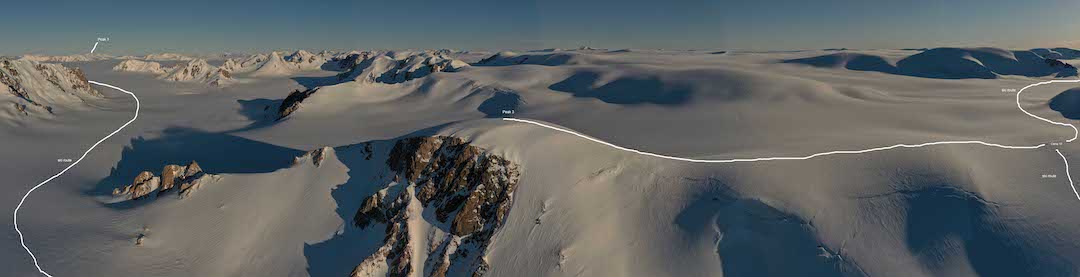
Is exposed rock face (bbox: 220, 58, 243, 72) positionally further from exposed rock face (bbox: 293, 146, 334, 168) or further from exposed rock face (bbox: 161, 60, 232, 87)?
exposed rock face (bbox: 293, 146, 334, 168)

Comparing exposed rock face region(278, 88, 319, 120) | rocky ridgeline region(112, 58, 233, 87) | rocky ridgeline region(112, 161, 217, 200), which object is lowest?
rocky ridgeline region(112, 161, 217, 200)

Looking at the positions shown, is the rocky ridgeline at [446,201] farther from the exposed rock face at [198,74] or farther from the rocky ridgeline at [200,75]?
the exposed rock face at [198,74]

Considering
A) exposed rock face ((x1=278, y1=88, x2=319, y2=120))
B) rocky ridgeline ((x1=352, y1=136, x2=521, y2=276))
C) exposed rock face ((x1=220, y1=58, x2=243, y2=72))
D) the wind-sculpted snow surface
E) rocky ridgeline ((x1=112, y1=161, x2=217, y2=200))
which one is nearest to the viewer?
rocky ridgeline ((x1=352, y1=136, x2=521, y2=276))

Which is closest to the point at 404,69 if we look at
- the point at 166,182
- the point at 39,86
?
the point at 39,86

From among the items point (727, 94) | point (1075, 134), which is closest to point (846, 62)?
point (727, 94)

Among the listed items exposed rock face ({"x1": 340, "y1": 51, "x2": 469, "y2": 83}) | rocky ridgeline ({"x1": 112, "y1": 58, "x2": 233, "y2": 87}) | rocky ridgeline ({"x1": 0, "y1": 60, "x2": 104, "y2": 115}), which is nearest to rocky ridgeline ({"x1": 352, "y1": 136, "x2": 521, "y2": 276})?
rocky ridgeline ({"x1": 0, "y1": 60, "x2": 104, "y2": 115})

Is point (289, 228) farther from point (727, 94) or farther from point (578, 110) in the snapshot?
point (727, 94)
